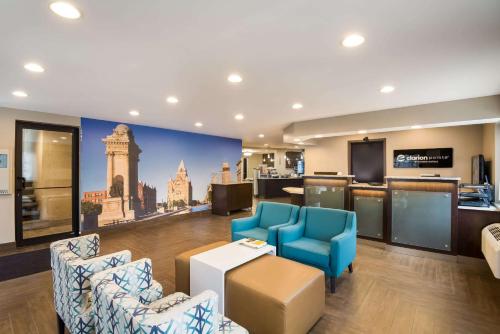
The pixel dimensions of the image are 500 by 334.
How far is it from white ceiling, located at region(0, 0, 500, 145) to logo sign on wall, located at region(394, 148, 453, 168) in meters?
2.84

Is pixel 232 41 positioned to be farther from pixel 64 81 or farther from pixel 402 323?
pixel 402 323

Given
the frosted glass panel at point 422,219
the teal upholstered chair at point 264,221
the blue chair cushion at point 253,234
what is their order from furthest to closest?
the frosted glass panel at point 422,219 < the teal upholstered chair at point 264,221 < the blue chair cushion at point 253,234

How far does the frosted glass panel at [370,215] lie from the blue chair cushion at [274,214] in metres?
1.80

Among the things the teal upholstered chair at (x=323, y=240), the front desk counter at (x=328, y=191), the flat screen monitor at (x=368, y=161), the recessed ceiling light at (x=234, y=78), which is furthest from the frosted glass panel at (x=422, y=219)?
the recessed ceiling light at (x=234, y=78)

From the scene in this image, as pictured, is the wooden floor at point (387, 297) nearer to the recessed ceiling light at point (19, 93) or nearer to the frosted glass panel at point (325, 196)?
the frosted glass panel at point (325, 196)

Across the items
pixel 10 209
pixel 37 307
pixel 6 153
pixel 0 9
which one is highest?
pixel 0 9

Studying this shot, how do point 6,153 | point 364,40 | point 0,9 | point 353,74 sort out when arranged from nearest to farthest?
point 0,9, point 364,40, point 353,74, point 6,153

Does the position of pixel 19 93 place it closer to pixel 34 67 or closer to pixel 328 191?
pixel 34 67

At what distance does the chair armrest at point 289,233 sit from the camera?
3.37 meters

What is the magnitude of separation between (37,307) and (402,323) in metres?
3.86

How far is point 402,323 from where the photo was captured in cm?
239

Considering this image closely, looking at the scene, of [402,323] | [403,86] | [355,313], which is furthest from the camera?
[403,86]

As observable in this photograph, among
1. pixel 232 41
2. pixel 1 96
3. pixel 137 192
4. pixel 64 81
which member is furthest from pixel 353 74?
pixel 137 192

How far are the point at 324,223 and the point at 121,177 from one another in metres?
4.98
